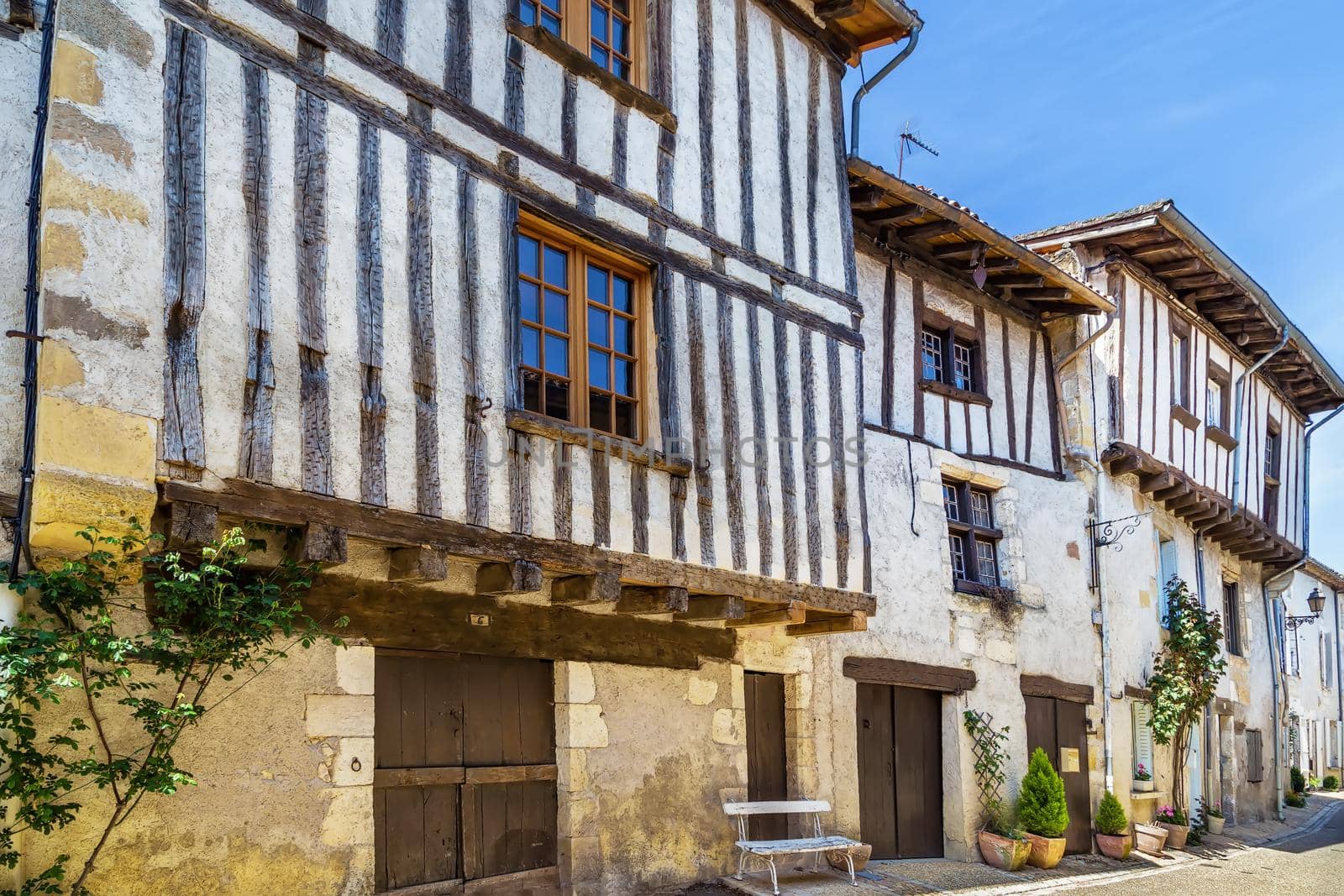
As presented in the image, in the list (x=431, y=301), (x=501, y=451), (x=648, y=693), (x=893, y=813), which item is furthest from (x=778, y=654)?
(x=431, y=301)

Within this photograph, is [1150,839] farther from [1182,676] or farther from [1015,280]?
[1015,280]

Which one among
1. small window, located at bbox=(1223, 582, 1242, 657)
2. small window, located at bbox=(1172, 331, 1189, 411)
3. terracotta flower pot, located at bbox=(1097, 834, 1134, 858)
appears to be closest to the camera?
terracotta flower pot, located at bbox=(1097, 834, 1134, 858)

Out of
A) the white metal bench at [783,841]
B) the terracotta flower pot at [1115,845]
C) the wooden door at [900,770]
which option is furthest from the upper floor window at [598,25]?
the terracotta flower pot at [1115,845]

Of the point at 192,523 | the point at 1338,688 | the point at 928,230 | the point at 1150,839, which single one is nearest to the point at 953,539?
the point at 928,230

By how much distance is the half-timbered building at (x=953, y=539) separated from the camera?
28.3 ft

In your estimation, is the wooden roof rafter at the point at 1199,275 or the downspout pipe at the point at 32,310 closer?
the downspout pipe at the point at 32,310

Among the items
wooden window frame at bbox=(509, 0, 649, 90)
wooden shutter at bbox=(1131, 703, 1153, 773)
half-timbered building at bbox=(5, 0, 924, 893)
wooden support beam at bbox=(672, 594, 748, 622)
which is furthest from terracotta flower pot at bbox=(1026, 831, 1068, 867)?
wooden window frame at bbox=(509, 0, 649, 90)

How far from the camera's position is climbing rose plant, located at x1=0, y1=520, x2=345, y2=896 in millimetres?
3922

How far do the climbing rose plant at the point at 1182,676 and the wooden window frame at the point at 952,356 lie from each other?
3.57 metres

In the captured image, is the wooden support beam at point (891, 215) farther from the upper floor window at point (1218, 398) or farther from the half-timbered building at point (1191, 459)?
the upper floor window at point (1218, 398)

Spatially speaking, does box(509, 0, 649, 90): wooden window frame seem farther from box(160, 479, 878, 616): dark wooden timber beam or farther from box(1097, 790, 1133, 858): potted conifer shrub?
box(1097, 790, 1133, 858): potted conifer shrub

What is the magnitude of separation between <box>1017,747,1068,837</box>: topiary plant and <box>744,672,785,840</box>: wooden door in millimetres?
2252

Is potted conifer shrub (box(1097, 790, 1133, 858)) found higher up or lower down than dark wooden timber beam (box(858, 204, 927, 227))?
lower down

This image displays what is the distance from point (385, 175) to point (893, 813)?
5962mm
